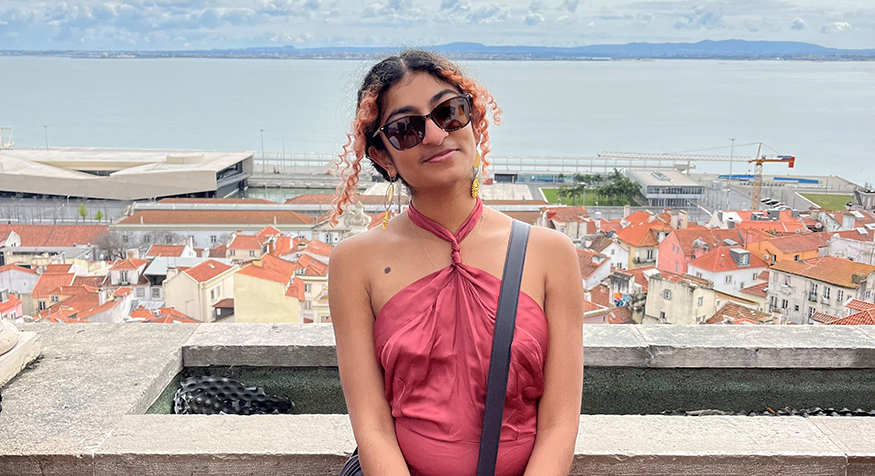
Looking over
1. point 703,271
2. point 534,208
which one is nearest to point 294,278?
point 703,271

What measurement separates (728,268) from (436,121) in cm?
1349

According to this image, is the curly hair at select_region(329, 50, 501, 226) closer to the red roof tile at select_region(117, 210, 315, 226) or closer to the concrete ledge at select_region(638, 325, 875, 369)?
the concrete ledge at select_region(638, 325, 875, 369)

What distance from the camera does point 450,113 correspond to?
1005 mm

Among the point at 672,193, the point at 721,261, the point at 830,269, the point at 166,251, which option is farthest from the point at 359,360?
the point at 672,193

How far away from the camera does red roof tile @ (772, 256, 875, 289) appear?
9.59 metres

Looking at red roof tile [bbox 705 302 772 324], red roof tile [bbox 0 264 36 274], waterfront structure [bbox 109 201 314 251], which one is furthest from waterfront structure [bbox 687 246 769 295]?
red roof tile [bbox 0 264 36 274]

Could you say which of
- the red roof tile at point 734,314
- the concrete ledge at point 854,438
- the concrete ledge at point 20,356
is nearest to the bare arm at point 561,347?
the concrete ledge at point 854,438

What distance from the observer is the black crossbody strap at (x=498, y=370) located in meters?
0.96

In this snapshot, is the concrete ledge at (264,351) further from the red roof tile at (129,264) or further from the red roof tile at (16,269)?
the red roof tile at (16,269)

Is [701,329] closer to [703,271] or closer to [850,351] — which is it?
[850,351]

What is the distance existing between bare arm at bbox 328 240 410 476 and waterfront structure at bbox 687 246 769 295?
12854 mm

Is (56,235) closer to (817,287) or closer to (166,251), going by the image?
(166,251)

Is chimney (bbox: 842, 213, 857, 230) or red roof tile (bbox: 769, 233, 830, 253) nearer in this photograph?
red roof tile (bbox: 769, 233, 830, 253)

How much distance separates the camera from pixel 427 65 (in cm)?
102
